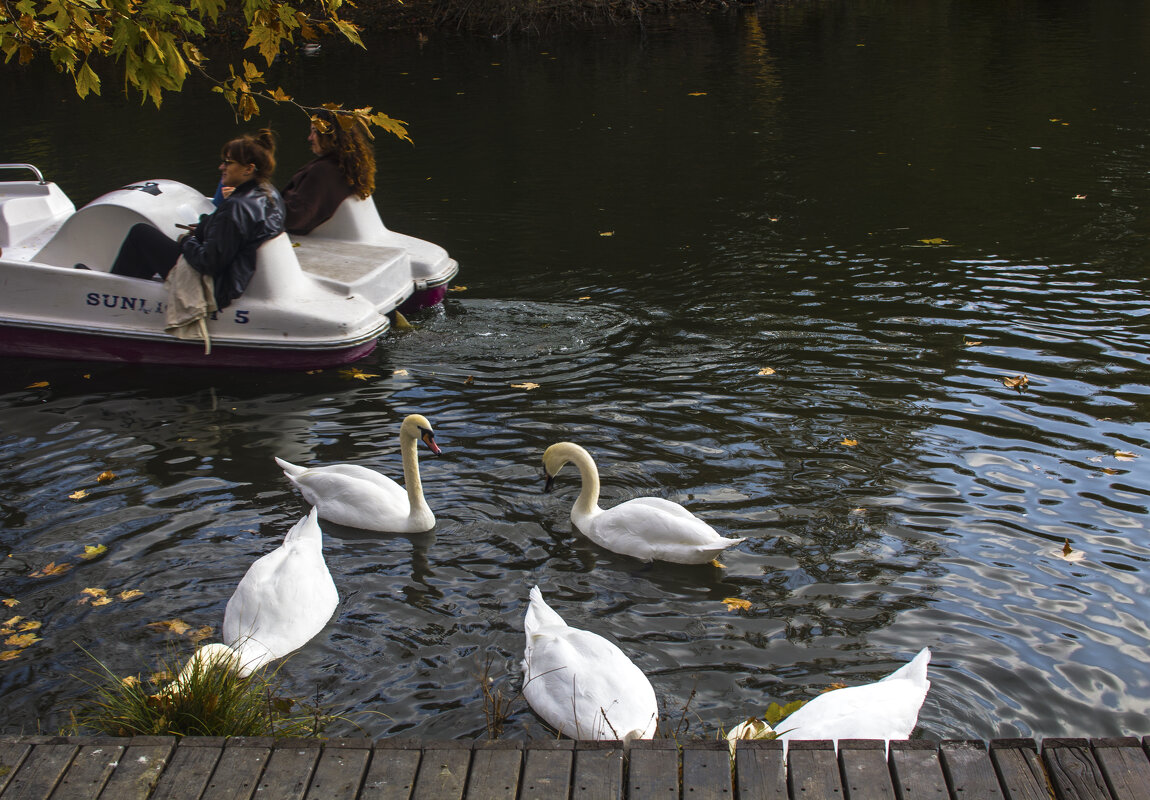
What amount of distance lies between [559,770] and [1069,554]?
3535 millimetres

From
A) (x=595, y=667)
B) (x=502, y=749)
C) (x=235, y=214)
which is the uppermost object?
(x=235, y=214)

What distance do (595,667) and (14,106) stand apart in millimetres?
23666

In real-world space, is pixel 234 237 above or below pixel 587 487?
above

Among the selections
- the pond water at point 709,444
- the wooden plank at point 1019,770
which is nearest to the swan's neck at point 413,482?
the pond water at point 709,444

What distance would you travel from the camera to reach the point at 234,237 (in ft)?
26.2

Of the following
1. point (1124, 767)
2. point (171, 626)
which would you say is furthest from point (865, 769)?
point (171, 626)

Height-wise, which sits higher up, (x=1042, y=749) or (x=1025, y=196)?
(x=1042, y=749)

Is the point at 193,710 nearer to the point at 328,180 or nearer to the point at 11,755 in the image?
the point at 11,755

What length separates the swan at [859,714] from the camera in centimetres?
393

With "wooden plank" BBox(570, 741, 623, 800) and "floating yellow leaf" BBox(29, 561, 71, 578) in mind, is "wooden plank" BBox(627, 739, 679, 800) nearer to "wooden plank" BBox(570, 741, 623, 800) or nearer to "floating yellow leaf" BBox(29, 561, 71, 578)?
"wooden plank" BBox(570, 741, 623, 800)

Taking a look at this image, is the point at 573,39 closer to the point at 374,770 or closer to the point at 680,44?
the point at 680,44

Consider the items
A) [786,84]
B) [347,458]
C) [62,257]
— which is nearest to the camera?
[347,458]

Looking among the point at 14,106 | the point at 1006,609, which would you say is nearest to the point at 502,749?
the point at 1006,609

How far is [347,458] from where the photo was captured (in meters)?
7.16
